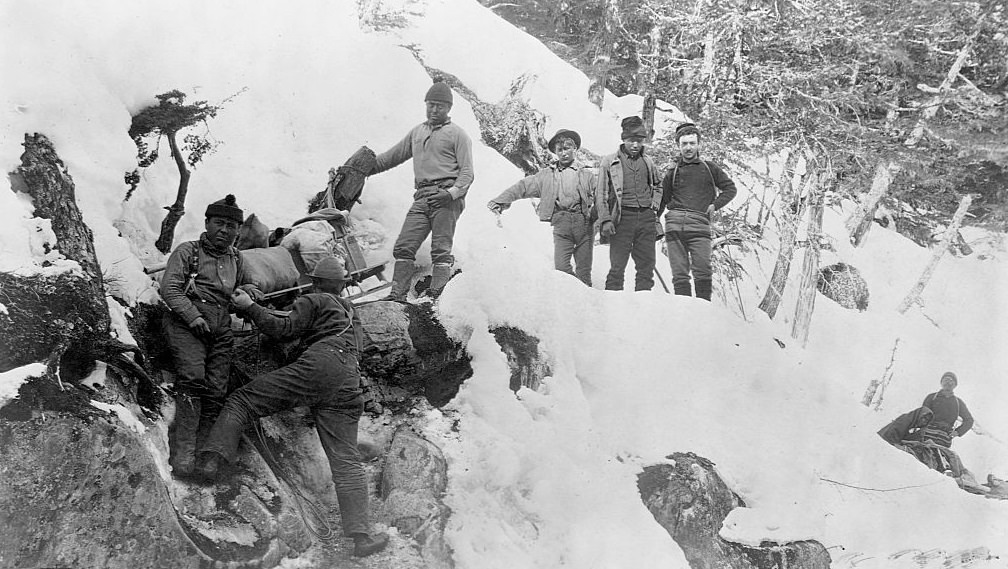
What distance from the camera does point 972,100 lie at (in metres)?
5.55

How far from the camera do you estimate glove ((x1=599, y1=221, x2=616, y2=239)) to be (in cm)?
536

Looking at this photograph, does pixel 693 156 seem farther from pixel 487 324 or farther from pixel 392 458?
pixel 392 458

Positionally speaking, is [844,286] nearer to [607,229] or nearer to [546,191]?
[607,229]

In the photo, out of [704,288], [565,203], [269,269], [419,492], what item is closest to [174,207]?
[269,269]

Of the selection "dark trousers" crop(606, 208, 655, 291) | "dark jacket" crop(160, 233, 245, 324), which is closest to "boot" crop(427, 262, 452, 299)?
"dark trousers" crop(606, 208, 655, 291)

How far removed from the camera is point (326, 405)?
3512 mm

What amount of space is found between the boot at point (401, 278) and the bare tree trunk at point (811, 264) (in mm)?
3068

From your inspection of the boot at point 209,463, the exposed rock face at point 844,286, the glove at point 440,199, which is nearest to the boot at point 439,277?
the glove at point 440,199

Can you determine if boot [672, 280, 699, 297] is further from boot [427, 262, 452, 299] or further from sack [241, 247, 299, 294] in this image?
sack [241, 247, 299, 294]

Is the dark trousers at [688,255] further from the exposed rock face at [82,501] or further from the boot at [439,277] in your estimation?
the exposed rock face at [82,501]

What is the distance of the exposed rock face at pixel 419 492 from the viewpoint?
3.61 metres

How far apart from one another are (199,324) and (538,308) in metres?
2.24

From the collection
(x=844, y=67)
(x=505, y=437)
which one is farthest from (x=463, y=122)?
(x=844, y=67)

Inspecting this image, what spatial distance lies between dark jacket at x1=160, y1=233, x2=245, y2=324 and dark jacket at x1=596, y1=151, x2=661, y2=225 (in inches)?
111
